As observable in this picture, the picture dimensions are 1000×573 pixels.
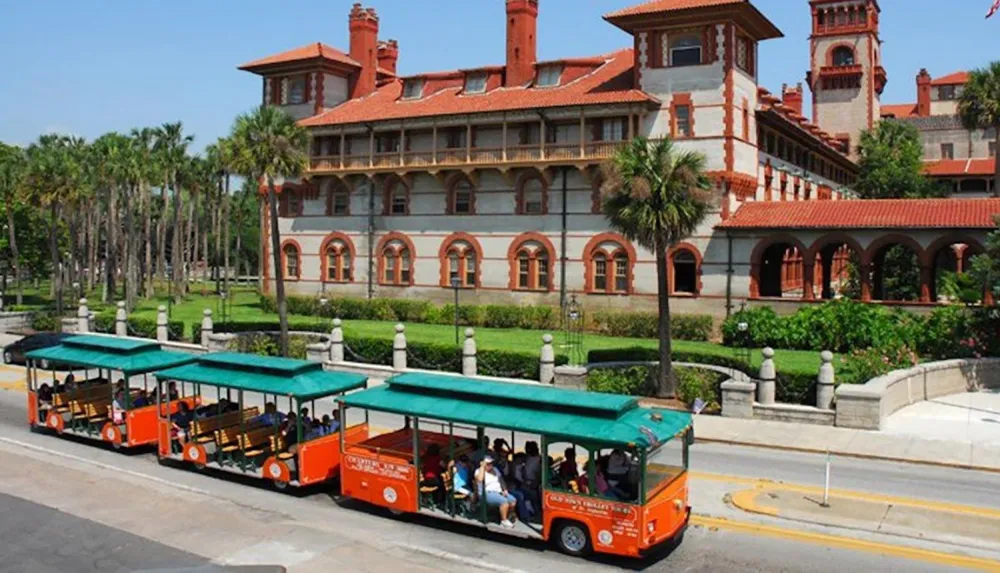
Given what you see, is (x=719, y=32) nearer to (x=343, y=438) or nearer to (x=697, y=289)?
(x=697, y=289)

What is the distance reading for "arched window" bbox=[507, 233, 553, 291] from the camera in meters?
45.1

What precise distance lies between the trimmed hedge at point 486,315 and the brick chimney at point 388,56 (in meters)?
19.5

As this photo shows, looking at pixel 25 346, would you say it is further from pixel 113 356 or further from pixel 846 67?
pixel 846 67

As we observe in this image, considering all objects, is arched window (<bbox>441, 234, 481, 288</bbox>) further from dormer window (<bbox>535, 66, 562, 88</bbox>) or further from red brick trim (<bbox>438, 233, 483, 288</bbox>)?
dormer window (<bbox>535, 66, 562, 88</bbox>)

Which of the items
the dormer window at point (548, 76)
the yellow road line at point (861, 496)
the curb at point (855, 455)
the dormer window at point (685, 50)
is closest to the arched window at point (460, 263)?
the dormer window at point (548, 76)

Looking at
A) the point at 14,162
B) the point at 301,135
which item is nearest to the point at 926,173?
the point at 301,135

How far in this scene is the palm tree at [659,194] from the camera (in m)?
26.6

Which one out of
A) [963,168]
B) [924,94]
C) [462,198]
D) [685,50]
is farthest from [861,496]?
[924,94]

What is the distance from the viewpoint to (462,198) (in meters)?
47.7

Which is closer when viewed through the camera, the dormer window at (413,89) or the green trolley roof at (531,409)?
the green trolley roof at (531,409)

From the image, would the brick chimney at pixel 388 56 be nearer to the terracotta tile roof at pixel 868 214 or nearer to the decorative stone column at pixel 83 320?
the decorative stone column at pixel 83 320

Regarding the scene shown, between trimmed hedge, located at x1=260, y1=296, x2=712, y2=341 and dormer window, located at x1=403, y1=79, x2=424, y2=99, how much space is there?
11891 millimetres

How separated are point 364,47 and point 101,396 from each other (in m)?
36.7

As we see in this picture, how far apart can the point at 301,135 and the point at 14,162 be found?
30621mm
